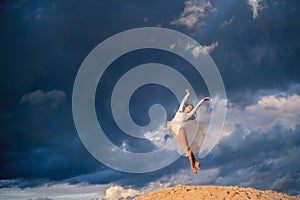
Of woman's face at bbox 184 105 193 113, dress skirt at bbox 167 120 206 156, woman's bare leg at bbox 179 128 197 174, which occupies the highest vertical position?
woman's face at bbox 184 105 193 113

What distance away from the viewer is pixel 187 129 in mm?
26156

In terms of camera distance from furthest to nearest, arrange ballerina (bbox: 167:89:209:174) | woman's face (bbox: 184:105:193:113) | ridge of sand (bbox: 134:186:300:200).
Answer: woman's face (bbox: 184:105:193:113) < ballerina (bbox: 167:89:209:174) < ridge of sand (bbox: 134:186:300:200)

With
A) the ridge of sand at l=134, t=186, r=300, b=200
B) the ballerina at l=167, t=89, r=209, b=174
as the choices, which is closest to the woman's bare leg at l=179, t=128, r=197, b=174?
the ballerina at l=167, t=89, r=209, b=174

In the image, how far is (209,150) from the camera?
27.4 metres

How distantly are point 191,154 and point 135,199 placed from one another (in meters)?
5.58

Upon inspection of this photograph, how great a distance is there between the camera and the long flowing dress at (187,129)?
84.7 feet

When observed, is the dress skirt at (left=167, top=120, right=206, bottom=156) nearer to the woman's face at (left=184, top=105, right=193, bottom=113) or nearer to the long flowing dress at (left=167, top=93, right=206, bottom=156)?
the long flowing dress at (left=167, top=93, right=206, bottom=156)

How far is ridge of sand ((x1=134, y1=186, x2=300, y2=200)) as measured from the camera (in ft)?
79.5

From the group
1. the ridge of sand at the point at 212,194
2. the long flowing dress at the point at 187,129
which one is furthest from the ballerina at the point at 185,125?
the ridge of sand at the point at 212,194

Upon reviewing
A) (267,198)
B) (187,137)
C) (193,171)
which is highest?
(187,137)

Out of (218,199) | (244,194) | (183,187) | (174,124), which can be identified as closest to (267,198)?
(244,194)

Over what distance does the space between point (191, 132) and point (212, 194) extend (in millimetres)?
4404

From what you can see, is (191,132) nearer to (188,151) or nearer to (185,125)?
(185,125)

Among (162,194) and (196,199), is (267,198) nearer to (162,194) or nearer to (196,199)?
(196,199)
